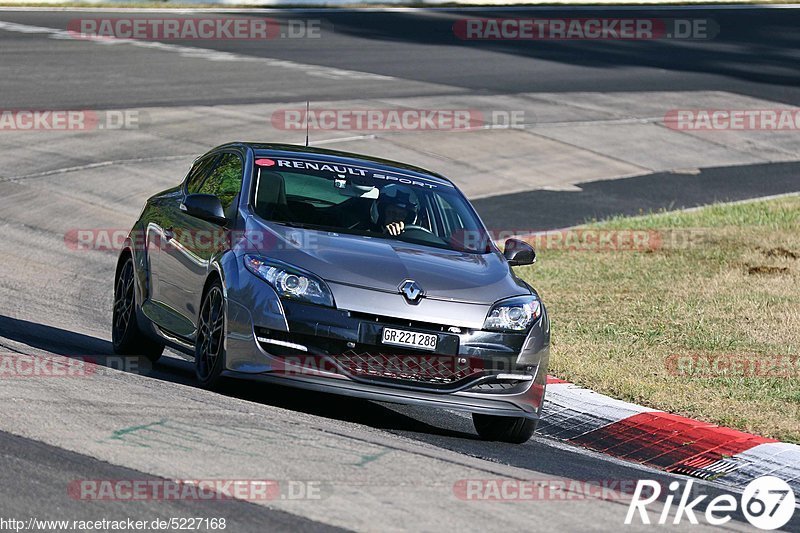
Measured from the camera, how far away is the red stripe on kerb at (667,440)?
28.3 feet

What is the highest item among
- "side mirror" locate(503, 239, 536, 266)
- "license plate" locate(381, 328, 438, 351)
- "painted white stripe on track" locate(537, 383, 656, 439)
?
"side mirror" locate(503, 239, 536, 266)

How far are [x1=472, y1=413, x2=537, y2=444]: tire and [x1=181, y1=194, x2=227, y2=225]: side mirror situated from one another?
2004mm

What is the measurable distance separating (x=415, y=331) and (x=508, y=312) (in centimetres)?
68

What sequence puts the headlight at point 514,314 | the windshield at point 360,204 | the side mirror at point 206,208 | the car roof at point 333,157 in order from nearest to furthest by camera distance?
1. the headlight at point 514,314
2. the side mirror at point 206,208
3. the windshield at point 360,204
4. the car roof at point 333,157

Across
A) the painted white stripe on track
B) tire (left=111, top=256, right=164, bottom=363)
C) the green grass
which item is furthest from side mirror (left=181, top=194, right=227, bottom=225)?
the green grass

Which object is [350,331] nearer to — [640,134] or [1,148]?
[1,148]

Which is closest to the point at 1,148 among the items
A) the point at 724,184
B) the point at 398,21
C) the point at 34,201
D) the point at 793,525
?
the point at 34,201

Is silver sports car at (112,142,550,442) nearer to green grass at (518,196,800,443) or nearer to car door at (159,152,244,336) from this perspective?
car door at (159,152,244,336)

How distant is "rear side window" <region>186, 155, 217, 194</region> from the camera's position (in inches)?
404

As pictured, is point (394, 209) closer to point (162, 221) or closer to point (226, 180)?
point (226, 180)

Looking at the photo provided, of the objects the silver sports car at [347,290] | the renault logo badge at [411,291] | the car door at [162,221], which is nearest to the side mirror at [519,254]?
the silver sports car at [347,290]

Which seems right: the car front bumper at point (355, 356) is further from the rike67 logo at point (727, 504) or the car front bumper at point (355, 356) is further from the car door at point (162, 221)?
the car door at point (162, 221)

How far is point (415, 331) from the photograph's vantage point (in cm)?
802

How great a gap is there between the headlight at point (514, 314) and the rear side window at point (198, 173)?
280 centimetres
